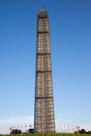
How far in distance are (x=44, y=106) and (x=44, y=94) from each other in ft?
21.4

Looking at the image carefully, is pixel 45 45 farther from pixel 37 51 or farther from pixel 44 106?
pixel 44 106

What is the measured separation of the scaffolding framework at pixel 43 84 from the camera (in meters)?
112

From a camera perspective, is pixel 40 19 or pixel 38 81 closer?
pixel 38 81

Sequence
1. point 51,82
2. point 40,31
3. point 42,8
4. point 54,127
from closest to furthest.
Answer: point 54,127
point 51,82
point 40,31
point 42,8

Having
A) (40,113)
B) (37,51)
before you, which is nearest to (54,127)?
(40,113)

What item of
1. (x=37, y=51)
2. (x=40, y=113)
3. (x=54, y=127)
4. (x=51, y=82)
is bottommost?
(x=54, y=127)

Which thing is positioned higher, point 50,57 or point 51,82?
point 50,57

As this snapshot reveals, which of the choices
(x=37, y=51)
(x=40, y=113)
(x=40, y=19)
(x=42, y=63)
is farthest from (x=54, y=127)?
(x=40, y=19)

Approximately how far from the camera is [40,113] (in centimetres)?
11319

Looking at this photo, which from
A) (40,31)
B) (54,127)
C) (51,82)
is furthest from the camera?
(40,31)

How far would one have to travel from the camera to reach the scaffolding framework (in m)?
112

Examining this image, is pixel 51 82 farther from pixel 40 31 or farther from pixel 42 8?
pixel 42 8

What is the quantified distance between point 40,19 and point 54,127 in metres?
65.9

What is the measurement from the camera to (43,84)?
389ft
